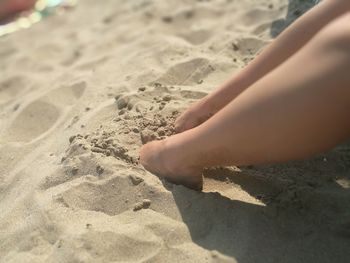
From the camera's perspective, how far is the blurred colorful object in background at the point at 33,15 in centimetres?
329

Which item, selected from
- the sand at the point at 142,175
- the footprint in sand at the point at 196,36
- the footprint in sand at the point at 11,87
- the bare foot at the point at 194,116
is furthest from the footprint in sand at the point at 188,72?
the footprint in sand at the point at 11,87

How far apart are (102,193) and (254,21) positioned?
149cm

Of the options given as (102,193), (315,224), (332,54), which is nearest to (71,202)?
(102,193)

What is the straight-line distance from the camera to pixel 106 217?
4.50 ft

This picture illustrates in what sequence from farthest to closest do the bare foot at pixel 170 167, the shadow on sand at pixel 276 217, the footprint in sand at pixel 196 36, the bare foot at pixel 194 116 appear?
the footprint in sand at pixel 196 36, the bare foot at pixel 194 116, the bare foot at pixel 170 167, the shadow on sand at pixel 276 217

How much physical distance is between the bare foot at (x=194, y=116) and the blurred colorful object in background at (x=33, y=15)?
1.98 metres

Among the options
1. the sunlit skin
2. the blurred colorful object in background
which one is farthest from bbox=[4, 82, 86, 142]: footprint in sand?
the sunlit skin

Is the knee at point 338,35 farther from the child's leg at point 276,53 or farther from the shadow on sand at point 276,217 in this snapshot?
the shadow on sand at point 276,217

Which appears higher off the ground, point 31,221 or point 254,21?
point 31,221

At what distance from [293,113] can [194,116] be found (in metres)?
0.57

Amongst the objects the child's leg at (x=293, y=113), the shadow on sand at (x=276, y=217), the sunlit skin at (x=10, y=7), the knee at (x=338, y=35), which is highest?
the knee at (x=338, y=35)

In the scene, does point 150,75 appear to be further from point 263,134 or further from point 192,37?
point 263,134

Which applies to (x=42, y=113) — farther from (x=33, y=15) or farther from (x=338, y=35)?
(x=33, y=15)

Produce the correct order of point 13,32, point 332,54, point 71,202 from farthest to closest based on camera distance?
1. point 13,32
2. point 71,202
3. point 332,54
